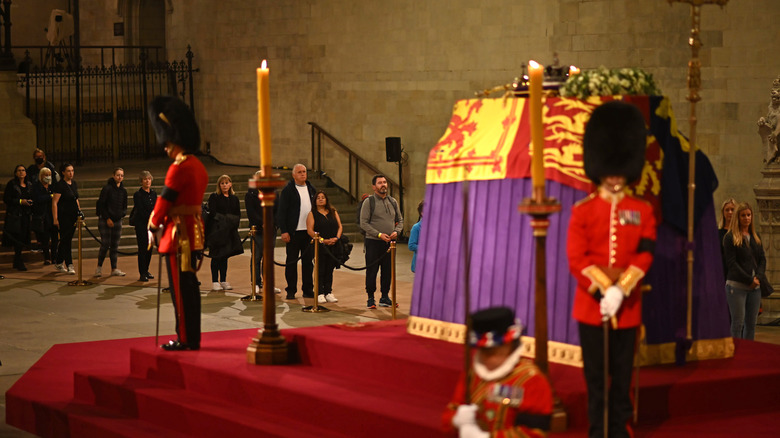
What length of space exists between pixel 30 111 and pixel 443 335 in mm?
17879

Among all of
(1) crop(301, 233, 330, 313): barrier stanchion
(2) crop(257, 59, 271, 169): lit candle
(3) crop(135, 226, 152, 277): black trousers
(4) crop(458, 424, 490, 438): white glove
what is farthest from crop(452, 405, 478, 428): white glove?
(3) crop(135, 226, 152, 277): black trousers

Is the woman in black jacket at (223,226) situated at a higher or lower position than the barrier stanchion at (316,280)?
higher

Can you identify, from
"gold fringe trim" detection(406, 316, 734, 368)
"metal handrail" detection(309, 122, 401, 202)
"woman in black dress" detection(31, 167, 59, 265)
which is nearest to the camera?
"gold fringe trim" detection(406, 316, 734, 368)

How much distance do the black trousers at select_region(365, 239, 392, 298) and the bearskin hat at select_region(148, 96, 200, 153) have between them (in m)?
4.50

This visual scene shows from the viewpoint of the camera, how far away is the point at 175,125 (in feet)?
27.7

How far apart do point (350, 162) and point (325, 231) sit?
25.0ft

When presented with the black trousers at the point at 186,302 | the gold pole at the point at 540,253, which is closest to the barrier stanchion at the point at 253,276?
the black trousers at the point at 186,302

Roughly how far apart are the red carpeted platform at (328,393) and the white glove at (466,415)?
1.32 meters

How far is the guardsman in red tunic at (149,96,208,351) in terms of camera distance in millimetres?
8352

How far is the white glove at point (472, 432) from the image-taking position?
4809 millimetres

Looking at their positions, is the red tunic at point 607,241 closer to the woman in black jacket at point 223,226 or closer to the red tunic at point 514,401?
the red tunic at point 514,401

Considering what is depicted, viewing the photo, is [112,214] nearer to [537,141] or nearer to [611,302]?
[537,141]

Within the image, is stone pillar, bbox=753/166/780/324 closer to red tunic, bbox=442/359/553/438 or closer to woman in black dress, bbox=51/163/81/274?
red tunic, bbox=442/359/553/438

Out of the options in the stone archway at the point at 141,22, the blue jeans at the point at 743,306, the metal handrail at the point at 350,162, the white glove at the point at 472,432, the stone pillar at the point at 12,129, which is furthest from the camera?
the stone archway at the point at 141,22
